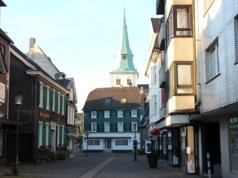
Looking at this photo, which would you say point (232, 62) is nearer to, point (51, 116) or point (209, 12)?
point (209, 12)

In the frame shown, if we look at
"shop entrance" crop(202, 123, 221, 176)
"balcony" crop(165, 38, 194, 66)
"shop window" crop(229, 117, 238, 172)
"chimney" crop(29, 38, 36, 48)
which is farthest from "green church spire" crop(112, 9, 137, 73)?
"shop window" crop(229, 117, 238, 172)

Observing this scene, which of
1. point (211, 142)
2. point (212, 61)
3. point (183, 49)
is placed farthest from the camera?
point (183, 49)

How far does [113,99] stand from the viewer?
10262 cm

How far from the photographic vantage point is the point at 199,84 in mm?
23016

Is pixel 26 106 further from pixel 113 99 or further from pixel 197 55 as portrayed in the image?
pixel 113 99

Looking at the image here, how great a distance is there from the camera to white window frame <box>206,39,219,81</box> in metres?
20.3

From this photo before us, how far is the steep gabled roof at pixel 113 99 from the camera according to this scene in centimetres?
10025

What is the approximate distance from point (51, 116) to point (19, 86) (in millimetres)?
7123

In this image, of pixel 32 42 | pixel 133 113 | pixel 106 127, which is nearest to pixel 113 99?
pixel 133 113

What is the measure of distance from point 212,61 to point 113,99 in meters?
81.6

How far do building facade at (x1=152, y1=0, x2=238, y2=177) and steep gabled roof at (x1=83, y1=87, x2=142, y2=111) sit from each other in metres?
73.3

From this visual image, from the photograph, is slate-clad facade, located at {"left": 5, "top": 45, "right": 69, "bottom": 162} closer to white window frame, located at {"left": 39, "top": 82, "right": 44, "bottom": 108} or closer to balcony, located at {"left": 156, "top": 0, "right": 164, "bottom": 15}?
white window frame, located at {"left": 39, "top": 82, "right": 44, "bottom": 108}

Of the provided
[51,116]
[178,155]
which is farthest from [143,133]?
[178,155]

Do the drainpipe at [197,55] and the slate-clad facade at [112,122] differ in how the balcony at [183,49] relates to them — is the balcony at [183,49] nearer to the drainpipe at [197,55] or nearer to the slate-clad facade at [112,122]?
the drainpipe at [197,55]
